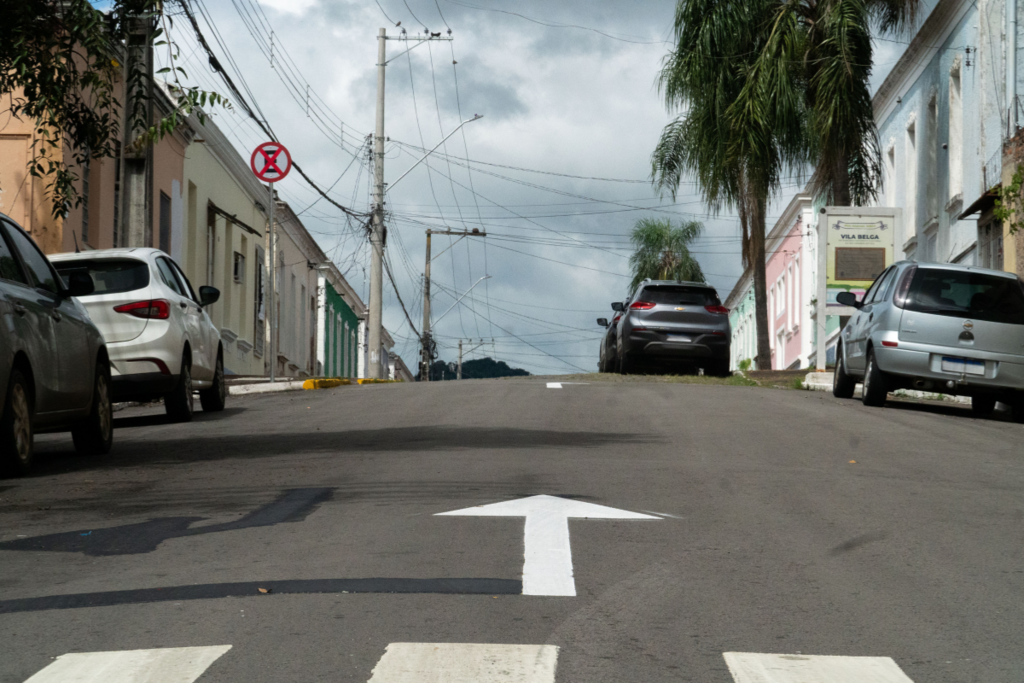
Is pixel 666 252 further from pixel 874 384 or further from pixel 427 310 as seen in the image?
pixel 874 384

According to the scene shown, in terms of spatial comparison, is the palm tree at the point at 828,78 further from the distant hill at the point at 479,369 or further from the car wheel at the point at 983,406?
the distant hill at the point at 479,369

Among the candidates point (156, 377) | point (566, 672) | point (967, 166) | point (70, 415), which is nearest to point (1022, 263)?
point (967, 166)

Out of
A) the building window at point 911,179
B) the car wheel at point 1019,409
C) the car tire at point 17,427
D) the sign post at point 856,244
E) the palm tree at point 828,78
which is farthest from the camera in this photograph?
the building window at point 911,179

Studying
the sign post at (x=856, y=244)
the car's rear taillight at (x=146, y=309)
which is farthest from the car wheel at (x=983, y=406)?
the car's rear taillight at (x=146, y=309)

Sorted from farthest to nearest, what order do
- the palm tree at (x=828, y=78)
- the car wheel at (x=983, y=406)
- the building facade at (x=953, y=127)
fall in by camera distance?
1. the palm tree at (x=828, y=78)
2. the building facade at (x=953, y=127)
3. the car wheel at (x=983, y=406)

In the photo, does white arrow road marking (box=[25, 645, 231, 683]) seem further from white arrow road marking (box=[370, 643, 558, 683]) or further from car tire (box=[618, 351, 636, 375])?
car tire (box=[618, 351, 636, 375])

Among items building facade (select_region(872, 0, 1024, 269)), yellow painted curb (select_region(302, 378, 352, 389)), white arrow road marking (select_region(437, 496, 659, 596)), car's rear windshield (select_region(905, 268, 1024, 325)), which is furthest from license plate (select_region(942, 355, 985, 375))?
yellow painted curb (select_region(302, 378, 352, 389))

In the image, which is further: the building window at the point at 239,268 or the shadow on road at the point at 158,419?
the building window at the point at 239,268

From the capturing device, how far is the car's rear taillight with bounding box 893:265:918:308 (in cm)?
1571

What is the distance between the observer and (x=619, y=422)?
12.5m

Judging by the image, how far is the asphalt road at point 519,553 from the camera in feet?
15.2

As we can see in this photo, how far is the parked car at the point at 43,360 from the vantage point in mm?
8609

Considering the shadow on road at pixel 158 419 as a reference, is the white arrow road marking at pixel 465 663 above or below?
below

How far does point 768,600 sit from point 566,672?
1.36 m
